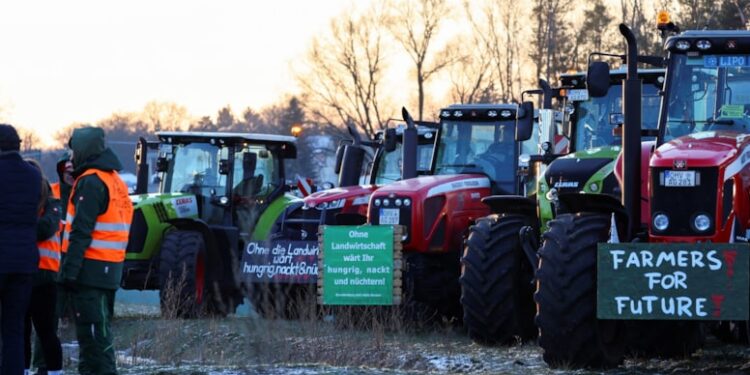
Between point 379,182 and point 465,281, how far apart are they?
699 cm

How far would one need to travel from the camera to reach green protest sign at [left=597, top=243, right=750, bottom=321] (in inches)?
444

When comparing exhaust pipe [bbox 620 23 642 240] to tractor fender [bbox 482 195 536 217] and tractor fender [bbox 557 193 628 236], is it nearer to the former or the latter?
tractor fender [bbox 557 193 628 236]

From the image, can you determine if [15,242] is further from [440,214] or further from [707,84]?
[440,214]

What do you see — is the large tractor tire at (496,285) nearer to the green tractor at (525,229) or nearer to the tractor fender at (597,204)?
the green tractor at (525,229)

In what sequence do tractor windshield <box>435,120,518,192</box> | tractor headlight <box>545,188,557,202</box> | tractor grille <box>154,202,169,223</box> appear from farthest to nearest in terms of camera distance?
1. tractor grille <box>154,202,169,223</box>
2. tractor windshield <box>435,120,518,192</box>
3. tractor headlight <box>545,188,557,202</box>

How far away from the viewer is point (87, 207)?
34.2 feet

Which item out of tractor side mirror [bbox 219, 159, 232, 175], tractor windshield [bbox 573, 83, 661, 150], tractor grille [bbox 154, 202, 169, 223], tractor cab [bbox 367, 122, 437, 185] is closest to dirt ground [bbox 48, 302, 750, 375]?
tractor windshield [bbox 573, 83, 661, 150]

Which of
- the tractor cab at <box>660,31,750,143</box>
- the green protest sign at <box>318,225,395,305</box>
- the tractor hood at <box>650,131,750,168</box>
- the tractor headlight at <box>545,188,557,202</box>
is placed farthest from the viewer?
the green protest sign at <box>318,225,395,305</box>

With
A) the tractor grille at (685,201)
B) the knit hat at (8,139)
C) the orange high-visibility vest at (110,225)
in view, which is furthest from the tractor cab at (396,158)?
the knit hat at (8,139)

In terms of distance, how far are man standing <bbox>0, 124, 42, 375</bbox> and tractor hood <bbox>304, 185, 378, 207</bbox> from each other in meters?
9.81

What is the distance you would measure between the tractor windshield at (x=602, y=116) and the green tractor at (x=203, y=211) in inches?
243

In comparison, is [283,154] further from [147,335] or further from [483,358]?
[483,358]

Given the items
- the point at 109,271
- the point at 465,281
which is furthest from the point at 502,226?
the point at 109,271

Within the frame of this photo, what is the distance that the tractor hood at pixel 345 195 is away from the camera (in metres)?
20.1
